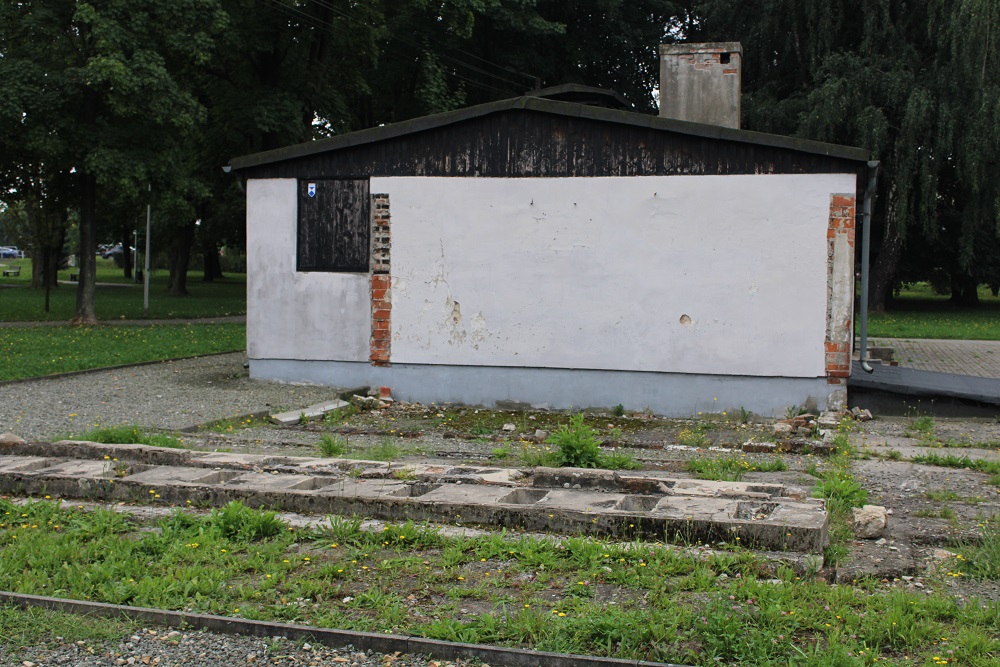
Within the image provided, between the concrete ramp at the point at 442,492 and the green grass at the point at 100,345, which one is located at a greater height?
the green grass at the point at 100,345

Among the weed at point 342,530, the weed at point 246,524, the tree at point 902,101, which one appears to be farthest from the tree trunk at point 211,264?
the weed at point 342,530

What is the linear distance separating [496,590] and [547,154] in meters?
9.83

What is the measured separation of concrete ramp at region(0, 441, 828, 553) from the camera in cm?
707

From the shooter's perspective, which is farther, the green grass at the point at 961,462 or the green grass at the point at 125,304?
the green grass at the point at 125,304

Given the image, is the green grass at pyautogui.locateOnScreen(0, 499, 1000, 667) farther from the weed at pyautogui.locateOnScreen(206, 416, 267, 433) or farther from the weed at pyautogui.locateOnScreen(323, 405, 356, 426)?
the weed at pyautogui.locateOnScreen(323, 405, 356, 426)

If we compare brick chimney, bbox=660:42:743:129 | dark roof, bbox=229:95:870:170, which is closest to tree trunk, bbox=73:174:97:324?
dark roof, bbox=229:95:870:170

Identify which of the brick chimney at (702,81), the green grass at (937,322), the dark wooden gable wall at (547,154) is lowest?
the green grass at (937,322)

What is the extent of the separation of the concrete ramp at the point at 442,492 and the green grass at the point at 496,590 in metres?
0.34

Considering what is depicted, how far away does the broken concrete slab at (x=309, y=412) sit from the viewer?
1318cm

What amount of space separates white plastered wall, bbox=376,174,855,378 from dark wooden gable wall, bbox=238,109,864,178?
0.53ft

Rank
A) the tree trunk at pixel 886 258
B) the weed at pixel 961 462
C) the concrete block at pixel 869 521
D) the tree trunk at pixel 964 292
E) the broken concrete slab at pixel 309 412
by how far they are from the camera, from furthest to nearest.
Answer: the tree trunk at pixel 964 292 < the tree trunk at pixel 886 258 < the broken concrete slab at pixel 309 412 < the weed at pixel 961 462 < the concrete block at pixel 869 521

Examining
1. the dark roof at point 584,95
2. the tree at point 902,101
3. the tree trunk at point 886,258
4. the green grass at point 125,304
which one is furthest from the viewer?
the tree trunk at point 886,258

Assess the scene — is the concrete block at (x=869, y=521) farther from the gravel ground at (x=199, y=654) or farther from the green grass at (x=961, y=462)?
the gravel ground at (x=199, y=654)

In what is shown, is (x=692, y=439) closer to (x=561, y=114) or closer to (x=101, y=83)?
(x=561, y=114)
